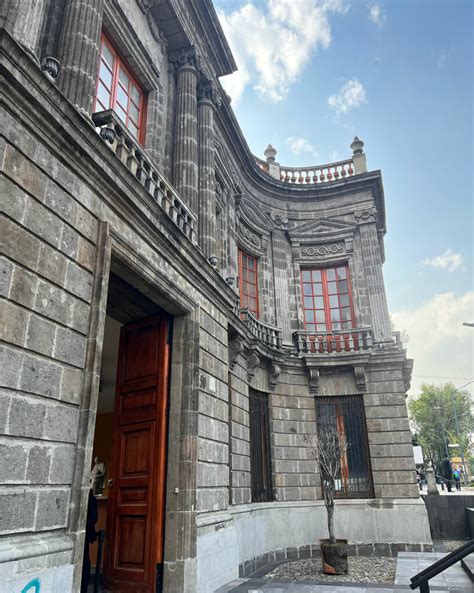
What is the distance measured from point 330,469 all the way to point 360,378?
329 centimetres

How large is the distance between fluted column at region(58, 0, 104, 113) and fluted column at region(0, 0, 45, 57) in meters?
0.65

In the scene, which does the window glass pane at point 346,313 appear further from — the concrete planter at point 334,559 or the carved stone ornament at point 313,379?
the concrete planter at point 334,559

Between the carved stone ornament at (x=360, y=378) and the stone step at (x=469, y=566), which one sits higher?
the carved stone ornament at (x=360, y=378)

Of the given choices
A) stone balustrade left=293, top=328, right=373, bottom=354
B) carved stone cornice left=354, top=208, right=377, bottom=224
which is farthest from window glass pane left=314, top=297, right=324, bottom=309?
carved stone cornice left=354, top=208, right=377, bottom=224

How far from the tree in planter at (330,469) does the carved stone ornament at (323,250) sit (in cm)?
514

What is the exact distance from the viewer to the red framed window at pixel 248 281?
12.5 m

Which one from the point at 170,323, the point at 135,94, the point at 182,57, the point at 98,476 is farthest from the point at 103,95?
the point at 98,476

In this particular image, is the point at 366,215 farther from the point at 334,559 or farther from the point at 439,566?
the point at 439,566

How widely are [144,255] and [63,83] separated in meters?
2.15

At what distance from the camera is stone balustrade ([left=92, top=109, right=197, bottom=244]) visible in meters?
5.60

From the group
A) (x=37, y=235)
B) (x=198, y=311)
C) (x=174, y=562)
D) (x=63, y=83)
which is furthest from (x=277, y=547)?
(x=63, y=83)

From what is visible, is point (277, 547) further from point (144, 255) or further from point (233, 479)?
point (144, 255)

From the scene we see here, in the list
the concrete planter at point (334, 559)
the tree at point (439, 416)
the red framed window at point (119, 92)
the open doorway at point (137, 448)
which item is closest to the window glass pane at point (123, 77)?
the red framed window at point (119, 92)

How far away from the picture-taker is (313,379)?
40.8ft
